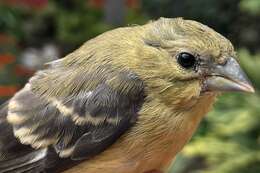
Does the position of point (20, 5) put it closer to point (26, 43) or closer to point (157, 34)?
point (26, 43)

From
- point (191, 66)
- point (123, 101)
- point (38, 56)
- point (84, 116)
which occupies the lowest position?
point (84, 116)

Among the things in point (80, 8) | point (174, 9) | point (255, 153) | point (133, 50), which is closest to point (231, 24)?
point (174, 9)

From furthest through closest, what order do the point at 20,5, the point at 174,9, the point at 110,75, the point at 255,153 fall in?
the point at 20,5 → the point at 174,9 → the point at 255,153 → the point at 110,75

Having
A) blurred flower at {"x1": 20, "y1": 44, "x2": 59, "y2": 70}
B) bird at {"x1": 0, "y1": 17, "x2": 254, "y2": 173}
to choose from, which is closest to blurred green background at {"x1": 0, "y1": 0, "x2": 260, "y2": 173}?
blurred flower at {"x1": 20, "y1": 44, "x2": 59, "y2": 70}

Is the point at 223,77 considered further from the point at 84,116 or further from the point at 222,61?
the point at 84,116

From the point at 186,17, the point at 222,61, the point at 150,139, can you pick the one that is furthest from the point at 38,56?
the point at 222,61

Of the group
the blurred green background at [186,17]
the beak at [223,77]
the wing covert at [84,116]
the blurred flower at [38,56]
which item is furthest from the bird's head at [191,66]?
the blurred flower at [38,56]
